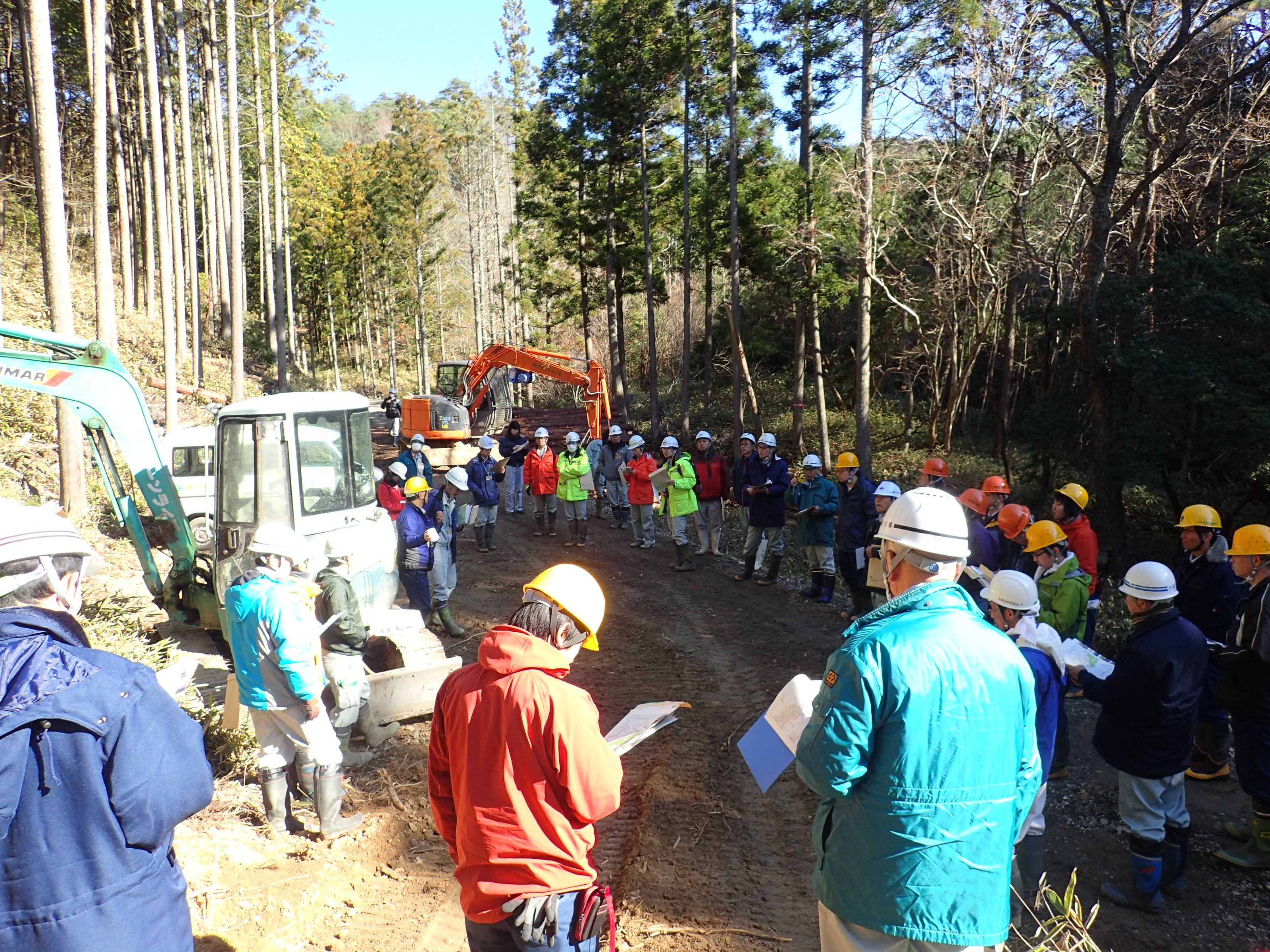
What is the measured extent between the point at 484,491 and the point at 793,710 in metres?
10.6

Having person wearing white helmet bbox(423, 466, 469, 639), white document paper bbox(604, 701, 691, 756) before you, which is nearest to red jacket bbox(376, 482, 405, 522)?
person wearing white helmet bbox(423, 466, 469, 639)

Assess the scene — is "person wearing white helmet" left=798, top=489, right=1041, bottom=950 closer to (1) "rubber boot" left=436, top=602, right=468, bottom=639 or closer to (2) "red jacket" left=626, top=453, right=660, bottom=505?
(1) "rubber boot" left=436, top=602, right=468, bottom=639

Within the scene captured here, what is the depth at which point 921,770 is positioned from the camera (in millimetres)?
2240

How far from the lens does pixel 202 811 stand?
504cm

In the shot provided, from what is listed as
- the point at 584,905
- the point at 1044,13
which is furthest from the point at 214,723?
the point at 1044,13

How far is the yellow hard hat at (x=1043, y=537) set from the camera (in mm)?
5801

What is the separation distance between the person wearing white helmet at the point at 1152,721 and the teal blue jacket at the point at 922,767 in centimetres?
229

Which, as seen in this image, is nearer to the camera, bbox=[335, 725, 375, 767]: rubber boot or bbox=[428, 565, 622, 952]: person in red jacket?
bbox=[428, 565, 622, 952]: person in red jacket

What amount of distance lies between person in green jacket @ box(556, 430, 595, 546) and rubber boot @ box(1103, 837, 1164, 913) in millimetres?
9443

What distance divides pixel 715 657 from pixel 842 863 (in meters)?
5.98

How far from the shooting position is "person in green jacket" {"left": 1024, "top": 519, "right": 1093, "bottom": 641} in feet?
18.5

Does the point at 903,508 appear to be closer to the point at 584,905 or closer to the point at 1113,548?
the point at 584,905

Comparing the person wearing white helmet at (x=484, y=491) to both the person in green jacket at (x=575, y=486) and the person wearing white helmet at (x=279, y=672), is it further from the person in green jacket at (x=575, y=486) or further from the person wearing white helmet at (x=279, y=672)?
the person wearing white helmet at (x=279, y=672)

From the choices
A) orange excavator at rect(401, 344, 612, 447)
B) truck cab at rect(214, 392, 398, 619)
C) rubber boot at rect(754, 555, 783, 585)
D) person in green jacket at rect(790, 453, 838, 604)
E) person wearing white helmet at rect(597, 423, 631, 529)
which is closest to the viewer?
truck cab at rect(214, 392, 398, 619)
